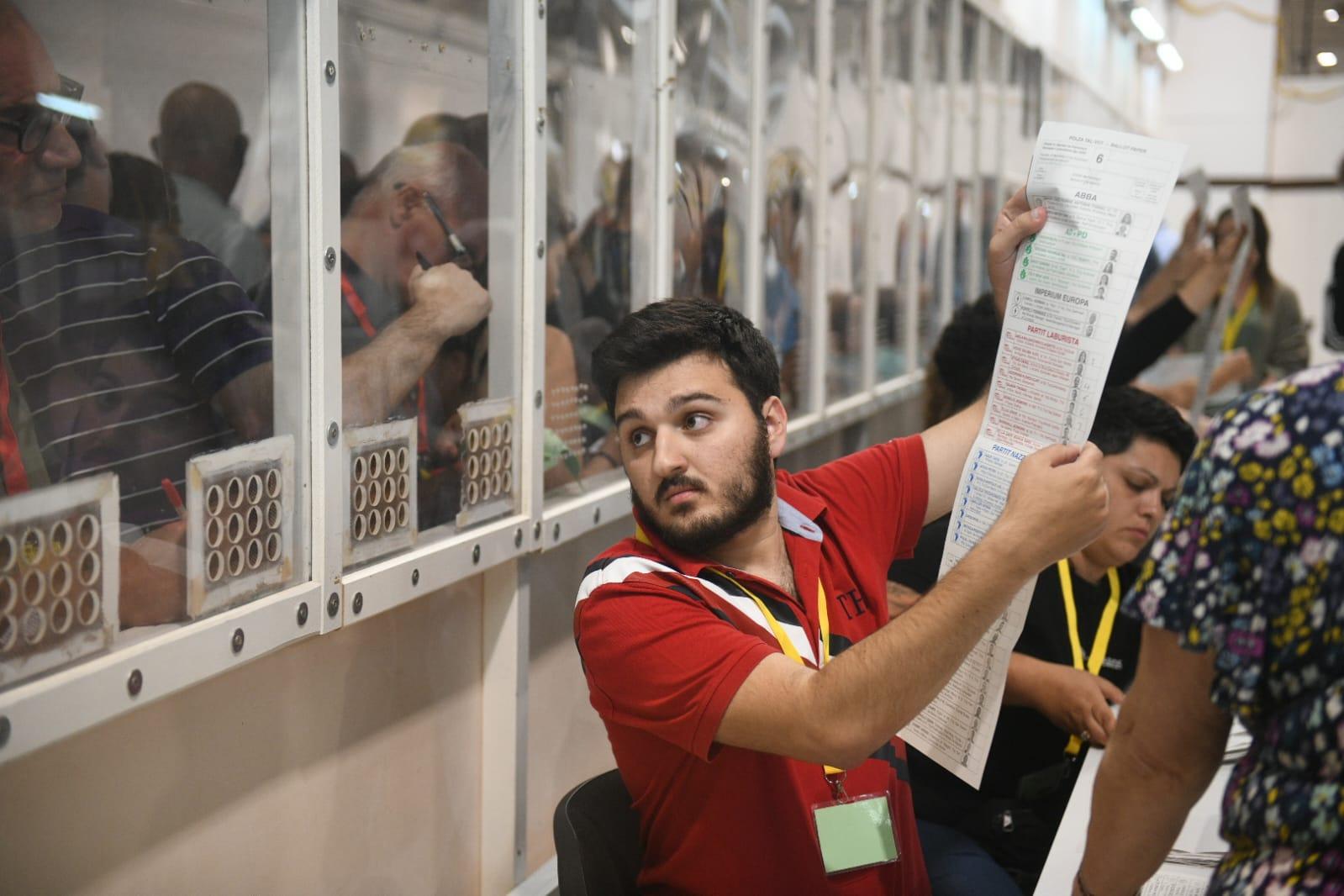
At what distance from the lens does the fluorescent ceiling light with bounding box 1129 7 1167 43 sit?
29.3 ft

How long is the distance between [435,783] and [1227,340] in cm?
451

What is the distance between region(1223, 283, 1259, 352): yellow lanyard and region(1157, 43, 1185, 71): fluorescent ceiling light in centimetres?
596

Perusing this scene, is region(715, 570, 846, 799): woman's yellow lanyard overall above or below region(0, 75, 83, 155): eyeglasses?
below

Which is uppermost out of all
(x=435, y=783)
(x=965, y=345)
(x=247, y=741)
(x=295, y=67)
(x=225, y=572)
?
(x=295, y=67)

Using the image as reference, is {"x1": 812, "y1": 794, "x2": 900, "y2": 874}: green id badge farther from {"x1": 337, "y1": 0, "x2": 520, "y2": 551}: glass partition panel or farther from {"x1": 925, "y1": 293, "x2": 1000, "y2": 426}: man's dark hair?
{"x1": 925, "y1": 293, "x2": 1000, "y2": 426}: man's dark hair

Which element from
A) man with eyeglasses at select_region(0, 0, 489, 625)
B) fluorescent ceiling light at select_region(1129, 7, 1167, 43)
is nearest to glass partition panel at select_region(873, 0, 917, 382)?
man with eyeglasses at select_region(0, 0, 489, 625)

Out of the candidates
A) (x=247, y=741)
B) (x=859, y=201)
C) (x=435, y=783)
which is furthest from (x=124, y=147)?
(x=859, y=201)

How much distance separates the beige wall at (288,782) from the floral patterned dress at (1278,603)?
113cm

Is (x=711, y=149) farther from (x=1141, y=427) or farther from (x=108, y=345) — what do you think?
(x=108, y=345)

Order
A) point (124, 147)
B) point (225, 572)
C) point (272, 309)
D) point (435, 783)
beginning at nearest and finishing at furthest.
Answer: point (124, 147) < point (225, 572) < point (272, 309) < point (435, 783)

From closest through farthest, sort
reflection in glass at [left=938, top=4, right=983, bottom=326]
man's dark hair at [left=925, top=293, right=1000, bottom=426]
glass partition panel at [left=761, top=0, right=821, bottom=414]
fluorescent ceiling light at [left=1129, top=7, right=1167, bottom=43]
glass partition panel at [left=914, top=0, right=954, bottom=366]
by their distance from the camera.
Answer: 1. man's dark hair at [left=925, top=293, right=1000, bottom=426]
2. glass partition panel at [left=761, top=0, right=821, bottom=414]
3. glass partition panel at [left=914, top=0, right=954, bottom=366]
4. reflection in glass at [left=938, top=4, right=983, bottom=326]
5. fluorescent ceiling light at [left=1129, top=7, right=1167, bottom=43]

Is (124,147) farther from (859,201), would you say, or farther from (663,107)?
(859,201)

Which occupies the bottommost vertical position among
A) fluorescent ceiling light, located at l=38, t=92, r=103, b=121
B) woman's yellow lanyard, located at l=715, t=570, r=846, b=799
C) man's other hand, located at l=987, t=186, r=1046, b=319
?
woman's yellow lanyard, located at l=715, t=570, r=846, b=799

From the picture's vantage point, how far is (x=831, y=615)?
161 cm
